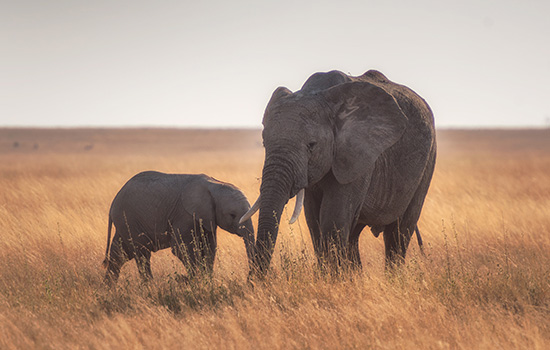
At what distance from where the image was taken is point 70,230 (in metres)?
10.2

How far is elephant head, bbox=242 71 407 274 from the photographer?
5.40m

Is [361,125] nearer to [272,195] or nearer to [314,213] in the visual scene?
[314,213]

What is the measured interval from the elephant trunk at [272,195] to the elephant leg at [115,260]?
253 cm

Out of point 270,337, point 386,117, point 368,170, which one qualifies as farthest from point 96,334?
point 386,117

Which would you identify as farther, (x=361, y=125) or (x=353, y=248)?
(x=353, y=248)

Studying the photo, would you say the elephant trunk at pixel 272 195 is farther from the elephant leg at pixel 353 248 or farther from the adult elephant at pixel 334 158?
the elephant leg at pixel 353 248

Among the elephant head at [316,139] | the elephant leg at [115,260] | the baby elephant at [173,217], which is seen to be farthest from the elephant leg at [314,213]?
the elephant leg at [115,260]

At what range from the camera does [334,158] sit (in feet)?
18.7

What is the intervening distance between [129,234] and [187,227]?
0.76 metres

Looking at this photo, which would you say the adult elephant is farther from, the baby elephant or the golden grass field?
the baby elephant

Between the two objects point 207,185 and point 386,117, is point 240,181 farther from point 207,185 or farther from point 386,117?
point 386,117

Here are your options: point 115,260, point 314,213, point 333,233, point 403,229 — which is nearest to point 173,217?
point 115,260

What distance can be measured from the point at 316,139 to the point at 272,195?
0.64m

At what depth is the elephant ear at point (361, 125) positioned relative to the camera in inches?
224
